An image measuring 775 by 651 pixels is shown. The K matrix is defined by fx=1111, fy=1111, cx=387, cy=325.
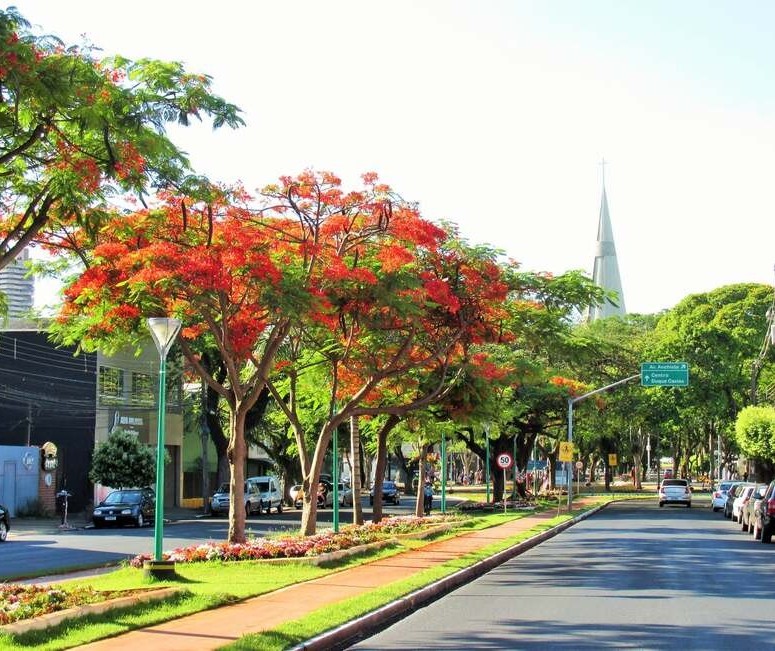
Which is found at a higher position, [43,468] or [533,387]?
[533,387]

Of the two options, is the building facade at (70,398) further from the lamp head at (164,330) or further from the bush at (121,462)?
the lamp head at (164,330)

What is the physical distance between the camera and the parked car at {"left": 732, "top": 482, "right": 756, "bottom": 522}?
3844 centimetres

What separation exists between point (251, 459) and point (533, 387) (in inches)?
1110

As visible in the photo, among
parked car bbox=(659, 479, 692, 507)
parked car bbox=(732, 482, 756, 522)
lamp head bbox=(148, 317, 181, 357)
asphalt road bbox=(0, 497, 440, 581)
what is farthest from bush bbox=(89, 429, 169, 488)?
lamp head bbox=(148, 317, 181, 357)

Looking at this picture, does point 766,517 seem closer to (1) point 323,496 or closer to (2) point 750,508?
(2) point 750,508

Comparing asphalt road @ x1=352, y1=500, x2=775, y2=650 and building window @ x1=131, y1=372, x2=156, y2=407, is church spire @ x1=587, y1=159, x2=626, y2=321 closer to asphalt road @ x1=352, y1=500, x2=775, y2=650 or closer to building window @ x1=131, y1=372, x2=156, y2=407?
building window @ x1=131, y1=372, x2=156, y2=407

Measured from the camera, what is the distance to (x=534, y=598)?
1611 cm

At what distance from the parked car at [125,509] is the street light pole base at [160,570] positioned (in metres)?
23.0

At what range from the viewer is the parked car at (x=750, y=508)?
32.4 m

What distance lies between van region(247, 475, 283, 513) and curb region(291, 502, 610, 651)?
27.5 metres

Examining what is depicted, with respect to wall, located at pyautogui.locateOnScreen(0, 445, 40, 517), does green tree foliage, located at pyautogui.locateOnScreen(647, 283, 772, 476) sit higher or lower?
higher

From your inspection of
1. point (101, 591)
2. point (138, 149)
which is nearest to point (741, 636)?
point (101, 591)

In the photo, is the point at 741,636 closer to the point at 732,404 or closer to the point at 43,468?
the point at 43,468

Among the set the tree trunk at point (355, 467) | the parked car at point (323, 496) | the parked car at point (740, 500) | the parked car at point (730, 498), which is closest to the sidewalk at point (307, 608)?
the tree trunk at point (355, 467)
